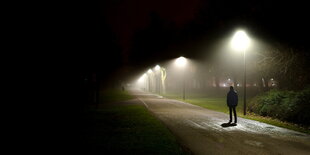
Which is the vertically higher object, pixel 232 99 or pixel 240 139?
pixel 232 99

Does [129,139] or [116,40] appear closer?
[129,139]

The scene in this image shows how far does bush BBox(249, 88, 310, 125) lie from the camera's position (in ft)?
45.8

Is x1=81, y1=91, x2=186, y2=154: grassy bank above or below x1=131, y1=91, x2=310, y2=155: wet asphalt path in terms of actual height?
above

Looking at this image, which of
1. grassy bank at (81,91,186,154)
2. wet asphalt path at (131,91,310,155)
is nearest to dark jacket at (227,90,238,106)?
wet asphalt path at (131,91,310,155)

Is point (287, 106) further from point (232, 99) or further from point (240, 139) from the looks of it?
point (240, 139)

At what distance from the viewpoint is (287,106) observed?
1535cm

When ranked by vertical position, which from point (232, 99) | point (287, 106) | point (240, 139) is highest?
point (232, 99)

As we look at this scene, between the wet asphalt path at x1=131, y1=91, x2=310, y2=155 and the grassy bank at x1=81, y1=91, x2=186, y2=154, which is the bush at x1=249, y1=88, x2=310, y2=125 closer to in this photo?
the wet asphalt path at x1=131, y1=91, x2=310, y2=155

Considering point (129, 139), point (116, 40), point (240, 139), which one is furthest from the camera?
point (116, 40)

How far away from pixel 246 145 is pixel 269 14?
14718 millimetres

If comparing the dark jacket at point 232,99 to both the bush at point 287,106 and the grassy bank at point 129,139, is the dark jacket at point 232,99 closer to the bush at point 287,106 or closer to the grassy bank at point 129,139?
the bush at point 287,106

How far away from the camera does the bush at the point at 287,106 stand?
13.9 m

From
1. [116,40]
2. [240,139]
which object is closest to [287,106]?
[240,139]

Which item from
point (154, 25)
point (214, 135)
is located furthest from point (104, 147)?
point (154, 25)
